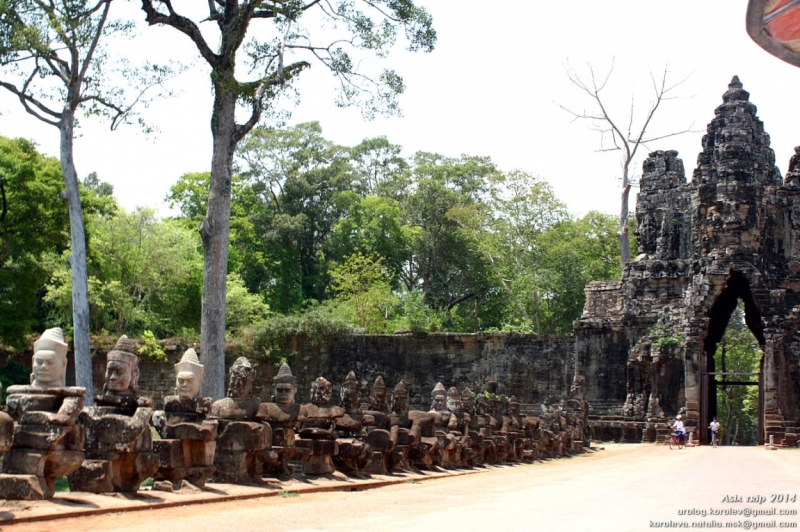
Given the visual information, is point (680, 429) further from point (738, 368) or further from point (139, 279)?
point (738, 368)

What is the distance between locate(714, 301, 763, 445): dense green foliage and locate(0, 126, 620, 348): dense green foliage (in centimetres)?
686

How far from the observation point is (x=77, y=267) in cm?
2173

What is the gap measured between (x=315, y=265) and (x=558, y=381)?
20.5m

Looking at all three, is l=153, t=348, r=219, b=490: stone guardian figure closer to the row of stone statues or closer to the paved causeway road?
the row of stone statues

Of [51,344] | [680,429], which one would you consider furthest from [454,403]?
[680,429]

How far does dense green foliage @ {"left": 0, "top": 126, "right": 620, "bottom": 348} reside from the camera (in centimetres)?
3916

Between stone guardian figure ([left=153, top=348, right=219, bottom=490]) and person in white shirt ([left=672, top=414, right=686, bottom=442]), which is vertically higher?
stone guardian figure ([left=153, top=348, right=219, bottom=490])

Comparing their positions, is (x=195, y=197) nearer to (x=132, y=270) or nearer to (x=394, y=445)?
(x=132, y=270)

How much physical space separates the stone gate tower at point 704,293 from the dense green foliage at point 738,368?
1233 cm

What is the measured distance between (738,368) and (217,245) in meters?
39.7

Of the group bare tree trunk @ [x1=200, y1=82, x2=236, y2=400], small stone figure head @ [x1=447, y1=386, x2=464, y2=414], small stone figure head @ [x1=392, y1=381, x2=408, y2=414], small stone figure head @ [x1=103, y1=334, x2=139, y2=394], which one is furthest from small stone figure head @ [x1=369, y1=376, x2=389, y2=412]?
small stone figure head @ [x1=103, y1=334, x2=139, y2=394]

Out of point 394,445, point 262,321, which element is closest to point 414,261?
point 262,321

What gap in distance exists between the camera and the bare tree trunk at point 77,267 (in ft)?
68.9

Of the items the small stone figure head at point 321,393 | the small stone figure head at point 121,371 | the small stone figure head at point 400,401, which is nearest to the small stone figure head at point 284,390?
the small stone figure head at point 321,393
